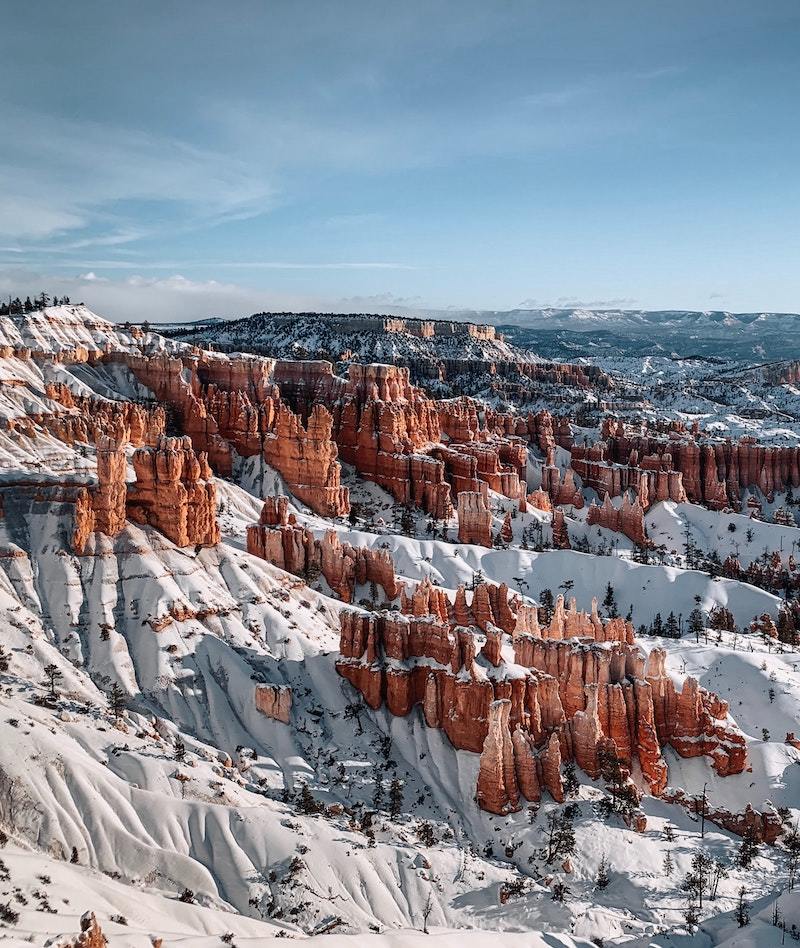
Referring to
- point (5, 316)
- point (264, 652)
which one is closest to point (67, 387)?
point (5, 316)

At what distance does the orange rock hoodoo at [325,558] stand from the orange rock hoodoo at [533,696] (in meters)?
13.5

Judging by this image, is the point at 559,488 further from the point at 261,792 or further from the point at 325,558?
the point at 261,792

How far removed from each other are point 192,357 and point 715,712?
86.7 metres

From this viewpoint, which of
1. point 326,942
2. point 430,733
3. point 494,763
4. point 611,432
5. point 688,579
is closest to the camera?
point 326,942

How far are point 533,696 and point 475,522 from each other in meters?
46.4

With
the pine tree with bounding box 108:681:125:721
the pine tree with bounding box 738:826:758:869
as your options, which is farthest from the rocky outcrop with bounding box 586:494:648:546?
the pine tree with bounding box 108:681:125:721

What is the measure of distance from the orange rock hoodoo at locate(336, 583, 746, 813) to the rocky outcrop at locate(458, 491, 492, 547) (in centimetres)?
3966

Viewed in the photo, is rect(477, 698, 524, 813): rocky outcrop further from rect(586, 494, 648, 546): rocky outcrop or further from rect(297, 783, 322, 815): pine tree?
rect(586, 494, 648, 546): rocky outcrop

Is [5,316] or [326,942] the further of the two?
[5,316]

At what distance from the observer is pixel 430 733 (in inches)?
1738

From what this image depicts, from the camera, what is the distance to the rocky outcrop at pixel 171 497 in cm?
5209

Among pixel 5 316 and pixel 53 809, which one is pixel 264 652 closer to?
pixel 53 809

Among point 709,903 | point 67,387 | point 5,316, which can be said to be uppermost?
point 5,316

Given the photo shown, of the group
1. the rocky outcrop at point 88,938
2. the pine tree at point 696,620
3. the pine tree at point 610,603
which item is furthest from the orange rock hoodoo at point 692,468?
the rocky outcrop at point 88,938
